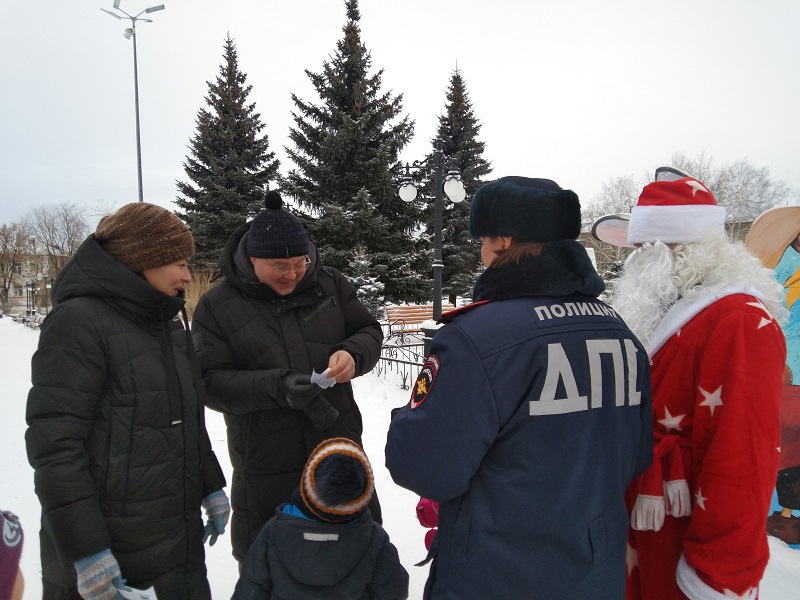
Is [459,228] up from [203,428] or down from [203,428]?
up

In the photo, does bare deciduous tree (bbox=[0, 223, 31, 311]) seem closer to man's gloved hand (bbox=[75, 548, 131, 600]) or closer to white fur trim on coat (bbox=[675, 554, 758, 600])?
man's gloved hand (bbox=[75, 548, 131, 600])

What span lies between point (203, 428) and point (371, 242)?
51.7 ft

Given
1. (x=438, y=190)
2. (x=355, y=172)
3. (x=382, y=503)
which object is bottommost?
(x=382, y=503)

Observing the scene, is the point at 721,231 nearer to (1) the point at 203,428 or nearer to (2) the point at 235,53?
(1) the point at 203,428

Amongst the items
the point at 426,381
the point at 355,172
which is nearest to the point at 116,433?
the point at 426,381

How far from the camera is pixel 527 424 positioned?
1.30 m

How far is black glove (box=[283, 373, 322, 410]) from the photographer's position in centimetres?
205

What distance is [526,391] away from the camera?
1302 mm

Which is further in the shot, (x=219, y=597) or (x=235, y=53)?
(x=235, y=53)

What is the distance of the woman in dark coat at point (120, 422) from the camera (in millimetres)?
1543

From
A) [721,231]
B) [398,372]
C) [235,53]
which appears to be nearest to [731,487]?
[721,231]

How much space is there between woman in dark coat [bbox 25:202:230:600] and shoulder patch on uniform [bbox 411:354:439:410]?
1.04 meters

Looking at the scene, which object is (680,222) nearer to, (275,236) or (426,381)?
(426,381)

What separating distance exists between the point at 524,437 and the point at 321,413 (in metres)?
1.15
